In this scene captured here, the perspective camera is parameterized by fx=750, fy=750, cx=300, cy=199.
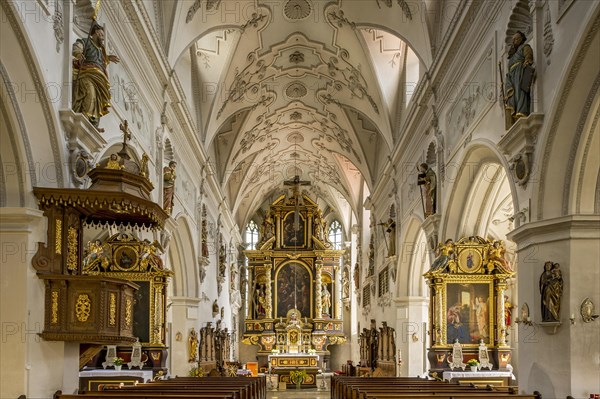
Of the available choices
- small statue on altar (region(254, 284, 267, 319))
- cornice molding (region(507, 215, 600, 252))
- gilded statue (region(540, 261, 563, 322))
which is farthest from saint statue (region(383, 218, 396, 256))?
small statue on altar (region(254, 284, 267, 319))

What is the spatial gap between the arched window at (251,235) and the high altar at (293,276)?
2901 mm

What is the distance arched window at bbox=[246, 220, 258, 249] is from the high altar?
2.90 metres

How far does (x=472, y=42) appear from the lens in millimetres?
12086

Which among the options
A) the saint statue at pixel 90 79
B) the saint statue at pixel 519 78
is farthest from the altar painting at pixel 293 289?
the saint statue at pixel 90 79

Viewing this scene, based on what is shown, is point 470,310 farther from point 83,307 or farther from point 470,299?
point 83,307

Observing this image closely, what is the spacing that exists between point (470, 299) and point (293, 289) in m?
20.7

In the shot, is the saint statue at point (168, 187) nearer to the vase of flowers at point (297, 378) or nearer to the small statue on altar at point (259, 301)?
the vase of flowers at point (297, 378)

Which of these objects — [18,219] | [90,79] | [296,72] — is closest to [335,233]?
[296,72]

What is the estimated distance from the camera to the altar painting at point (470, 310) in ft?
43.8

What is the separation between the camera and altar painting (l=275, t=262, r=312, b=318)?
3353cm

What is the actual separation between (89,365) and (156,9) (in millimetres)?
6783

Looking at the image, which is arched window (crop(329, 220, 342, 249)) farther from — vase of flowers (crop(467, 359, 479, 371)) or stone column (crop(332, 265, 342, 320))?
vase of flowers (crop(467, 359, 479, 371))

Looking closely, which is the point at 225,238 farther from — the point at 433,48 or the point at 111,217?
the point at 111,217

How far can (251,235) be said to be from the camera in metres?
37.1
